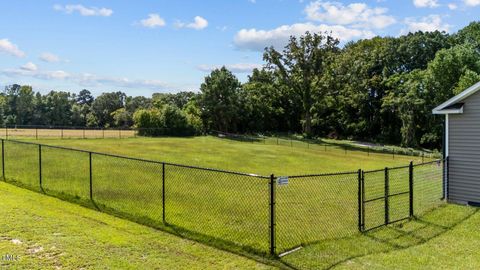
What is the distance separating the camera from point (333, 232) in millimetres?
8133

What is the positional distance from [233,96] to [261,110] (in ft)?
20.4

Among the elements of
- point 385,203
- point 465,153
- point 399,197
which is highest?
point 465,153

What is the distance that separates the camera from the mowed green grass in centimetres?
583

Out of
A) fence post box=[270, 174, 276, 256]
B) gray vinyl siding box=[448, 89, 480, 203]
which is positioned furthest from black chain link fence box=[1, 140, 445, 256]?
gray vinyl siding box=[448, 89, 480, 203]

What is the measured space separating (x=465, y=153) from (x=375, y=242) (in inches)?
228

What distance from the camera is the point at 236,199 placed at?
11.5 m

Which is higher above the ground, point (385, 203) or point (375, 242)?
point (385, 203)

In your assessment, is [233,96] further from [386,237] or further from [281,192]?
[386,237]

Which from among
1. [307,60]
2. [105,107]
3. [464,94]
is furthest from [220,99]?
[105,107]

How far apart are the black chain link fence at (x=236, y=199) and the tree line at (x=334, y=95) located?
31.1 metres

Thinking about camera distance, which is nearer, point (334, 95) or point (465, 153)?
point (465, 153)

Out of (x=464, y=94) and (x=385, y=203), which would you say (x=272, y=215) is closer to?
(x=385, y=203)

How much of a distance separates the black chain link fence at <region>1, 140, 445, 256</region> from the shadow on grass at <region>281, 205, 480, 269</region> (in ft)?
1.02

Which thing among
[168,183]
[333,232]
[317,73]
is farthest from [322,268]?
[317,73]
